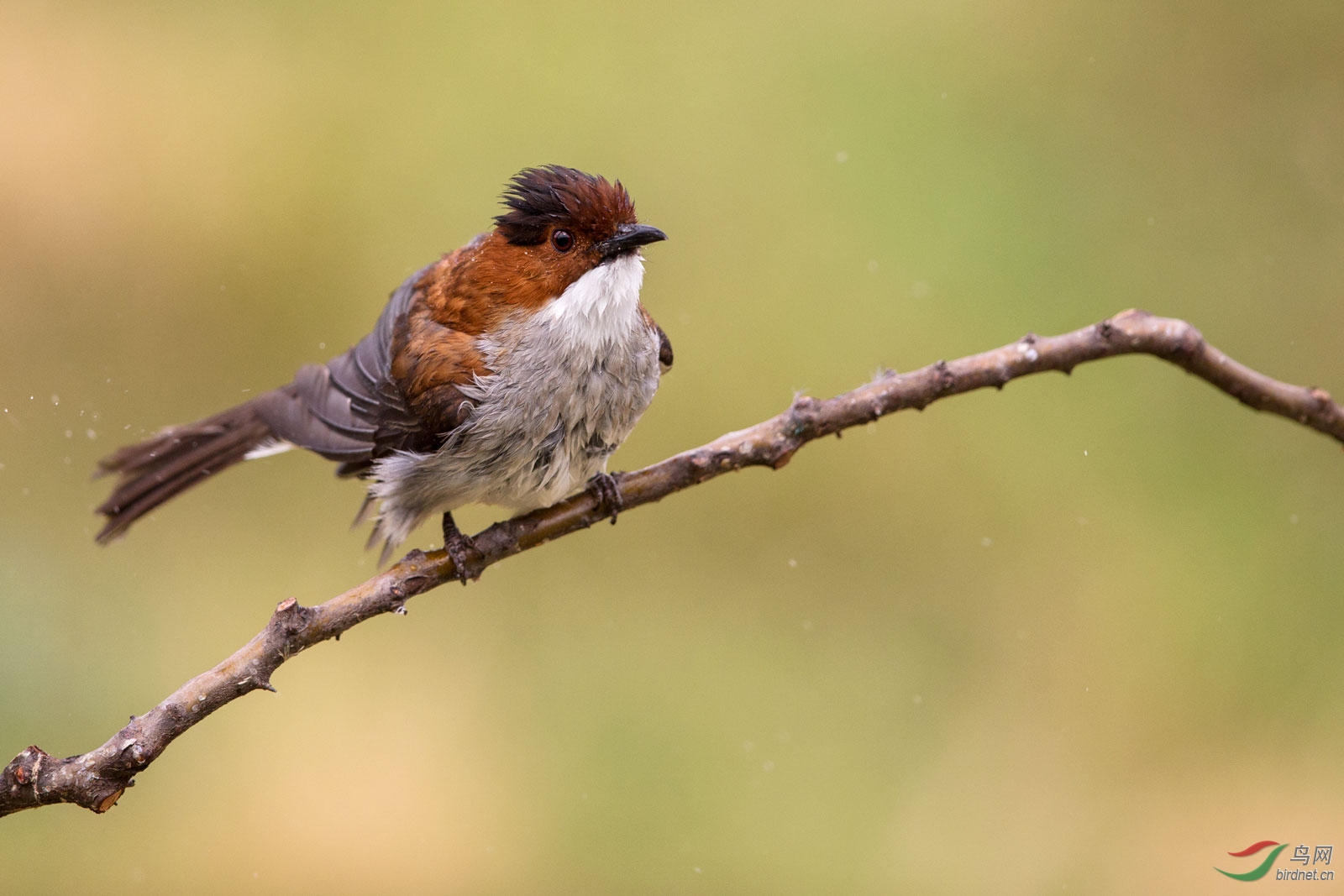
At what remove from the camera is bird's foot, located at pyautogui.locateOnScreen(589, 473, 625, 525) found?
9.68 feet

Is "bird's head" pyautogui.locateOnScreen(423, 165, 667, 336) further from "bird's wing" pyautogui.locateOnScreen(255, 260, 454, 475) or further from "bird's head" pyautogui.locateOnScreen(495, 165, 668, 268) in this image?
"bird's wing" pyautogui.locateOnScreen(255, 260, 454, 475)

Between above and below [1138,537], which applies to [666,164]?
above

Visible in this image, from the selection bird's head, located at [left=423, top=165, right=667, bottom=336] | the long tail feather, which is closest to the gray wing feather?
the long tail feather

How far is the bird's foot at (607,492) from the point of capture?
295 cm

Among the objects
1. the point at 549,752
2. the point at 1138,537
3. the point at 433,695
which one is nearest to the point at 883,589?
the point at 1138,537

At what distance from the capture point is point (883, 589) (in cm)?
473

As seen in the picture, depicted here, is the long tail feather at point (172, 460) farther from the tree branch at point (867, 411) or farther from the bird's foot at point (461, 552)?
the tree branch at point (867, 411)

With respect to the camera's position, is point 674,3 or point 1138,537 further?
point 674,3

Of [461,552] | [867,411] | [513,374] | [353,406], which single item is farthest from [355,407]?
[867,411]

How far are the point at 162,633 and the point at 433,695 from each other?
3.56ft

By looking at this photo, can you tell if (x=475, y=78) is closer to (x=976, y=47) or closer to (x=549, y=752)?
(x=976, y=47)

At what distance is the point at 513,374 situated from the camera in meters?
3.05

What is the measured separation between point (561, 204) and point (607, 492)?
0.72 m

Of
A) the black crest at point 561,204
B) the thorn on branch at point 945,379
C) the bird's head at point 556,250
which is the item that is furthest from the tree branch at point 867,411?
the black crest at point 561,204
